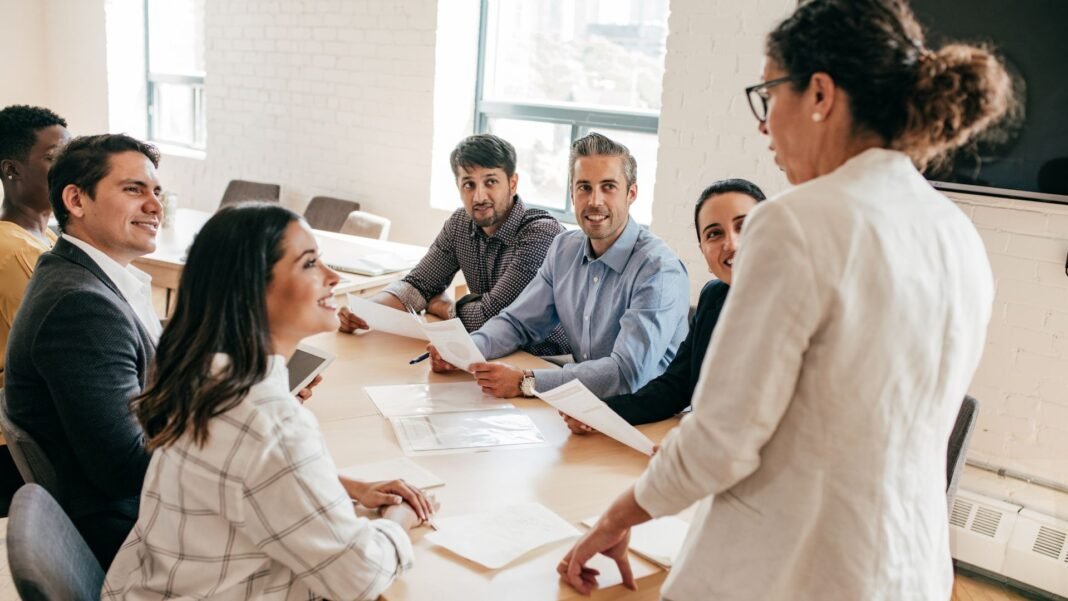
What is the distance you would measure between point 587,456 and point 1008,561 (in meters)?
1.85

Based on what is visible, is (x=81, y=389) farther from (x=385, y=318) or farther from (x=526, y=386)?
(x=385, y=318)

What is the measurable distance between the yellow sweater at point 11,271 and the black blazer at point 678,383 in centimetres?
146

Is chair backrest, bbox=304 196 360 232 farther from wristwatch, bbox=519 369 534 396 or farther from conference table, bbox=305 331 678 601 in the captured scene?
wristwatch, bbox=519 369 534 396

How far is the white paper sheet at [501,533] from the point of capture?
1.38m

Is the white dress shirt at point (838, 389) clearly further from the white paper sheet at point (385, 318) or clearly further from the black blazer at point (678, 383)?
the white paper sheet at point (385, 318)

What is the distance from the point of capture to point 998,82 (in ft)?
3.32

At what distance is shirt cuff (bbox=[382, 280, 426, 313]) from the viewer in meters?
3.19

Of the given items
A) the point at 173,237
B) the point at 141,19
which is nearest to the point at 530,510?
the point at 173,237

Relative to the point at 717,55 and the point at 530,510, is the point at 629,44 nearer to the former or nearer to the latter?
the point at 717,55

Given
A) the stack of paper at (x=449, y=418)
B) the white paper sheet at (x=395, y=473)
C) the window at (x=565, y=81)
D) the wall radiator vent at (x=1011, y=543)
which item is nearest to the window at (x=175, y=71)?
the window at (x=565, y=81)

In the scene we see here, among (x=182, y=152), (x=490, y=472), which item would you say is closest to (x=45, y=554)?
(x=490, y=472)

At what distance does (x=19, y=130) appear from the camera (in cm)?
248

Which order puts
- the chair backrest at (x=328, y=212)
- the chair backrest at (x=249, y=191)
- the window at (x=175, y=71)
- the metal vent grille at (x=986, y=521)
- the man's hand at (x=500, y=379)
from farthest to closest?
the window at (x=175, y=71)
the chair backrest at (x=249, y=191)
the chair backrest at (x=328, y=212)
the metal vent grille at (x=986, y=521)
the man's hand at (x=500, y=379)

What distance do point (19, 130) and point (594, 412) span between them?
181 cm
